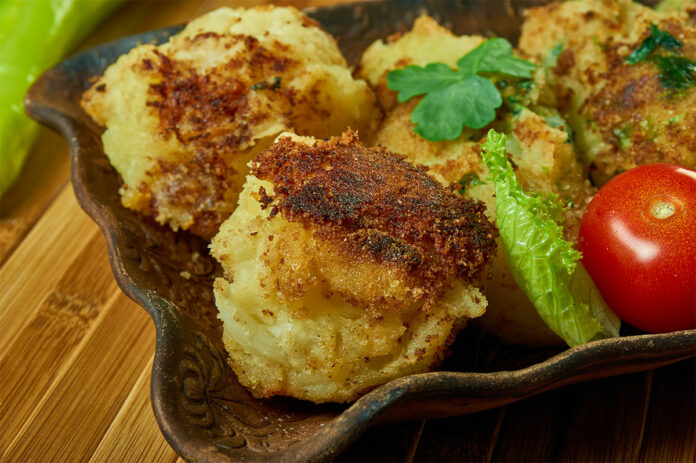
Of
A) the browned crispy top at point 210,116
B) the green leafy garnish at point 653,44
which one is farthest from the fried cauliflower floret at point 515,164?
the browned crispy top at point 210,116

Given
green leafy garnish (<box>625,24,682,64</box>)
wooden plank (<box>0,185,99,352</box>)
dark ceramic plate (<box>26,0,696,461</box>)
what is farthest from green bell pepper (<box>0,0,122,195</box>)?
green leafy garnish (<box>625,24,682,64</box>)

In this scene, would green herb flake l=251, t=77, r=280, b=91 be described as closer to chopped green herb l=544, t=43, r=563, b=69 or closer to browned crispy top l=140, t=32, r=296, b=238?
browned crispy top l=140, t=32, r=296, b=238

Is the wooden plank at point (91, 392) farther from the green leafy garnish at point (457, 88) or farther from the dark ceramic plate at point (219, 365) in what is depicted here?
the green leafy garnish at point (457, 88)

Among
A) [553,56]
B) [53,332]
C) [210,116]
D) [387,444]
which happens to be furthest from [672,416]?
[53,332]

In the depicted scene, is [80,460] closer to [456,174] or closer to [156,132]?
[156,132]

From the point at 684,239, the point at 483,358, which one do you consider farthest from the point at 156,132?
the point at 684,239

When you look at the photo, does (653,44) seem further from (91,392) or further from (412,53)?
(91,392)
